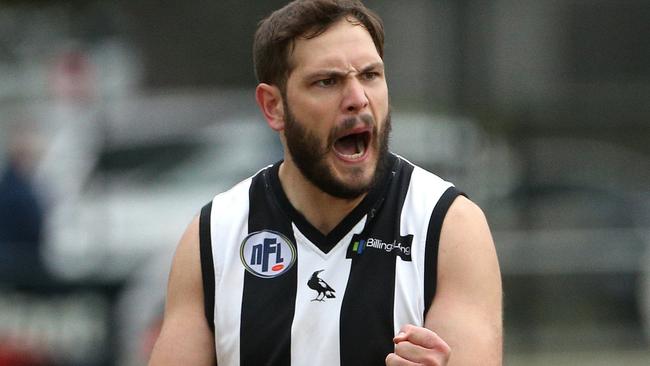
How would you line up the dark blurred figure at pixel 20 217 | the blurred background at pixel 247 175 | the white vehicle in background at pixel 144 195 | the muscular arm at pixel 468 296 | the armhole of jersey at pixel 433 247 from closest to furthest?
1. the muscular arm at pixel 468 296
2. the armhole of jersey at pixel 433 247
3. the blurred background at pixel 247 175
4. the dark blurred figure at pixel 20 217
5. the white vehicle in background at pixel 144 195

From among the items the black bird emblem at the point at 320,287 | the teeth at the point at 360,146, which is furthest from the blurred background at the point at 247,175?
the teeth at the point at 360,146

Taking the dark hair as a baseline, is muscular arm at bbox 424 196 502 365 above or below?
below

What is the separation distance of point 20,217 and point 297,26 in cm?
824

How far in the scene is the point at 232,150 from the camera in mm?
13961

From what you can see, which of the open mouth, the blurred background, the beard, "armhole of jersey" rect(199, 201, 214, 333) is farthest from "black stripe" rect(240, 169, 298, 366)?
the blurred background

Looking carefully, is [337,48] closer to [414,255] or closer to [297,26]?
[297,26]

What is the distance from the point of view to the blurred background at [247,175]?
35.3 feet

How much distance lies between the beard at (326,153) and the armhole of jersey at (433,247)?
0.77ft

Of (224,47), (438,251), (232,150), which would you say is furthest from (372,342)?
(224,47)

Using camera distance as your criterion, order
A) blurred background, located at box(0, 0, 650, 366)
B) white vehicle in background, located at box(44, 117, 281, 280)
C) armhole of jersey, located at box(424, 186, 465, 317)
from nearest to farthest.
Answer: armhole of jersey, located at box(424, 186, 465, 317) < blurred background, located at box(0, 0, 650, 366) < white vehicle in background, located at box(44, 117, 281, 280)

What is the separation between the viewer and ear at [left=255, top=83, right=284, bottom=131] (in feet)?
15.2

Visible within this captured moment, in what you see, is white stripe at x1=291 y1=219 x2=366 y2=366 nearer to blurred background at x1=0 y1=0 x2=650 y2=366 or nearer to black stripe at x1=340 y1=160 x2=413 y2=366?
black stripe at x1=340 y1=160 x2=413 y2=366

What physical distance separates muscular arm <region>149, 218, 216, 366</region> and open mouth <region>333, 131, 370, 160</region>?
1.89 ft

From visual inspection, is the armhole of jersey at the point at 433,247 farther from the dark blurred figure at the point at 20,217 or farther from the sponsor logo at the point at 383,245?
the dark blurred figure at the point at 20,217
